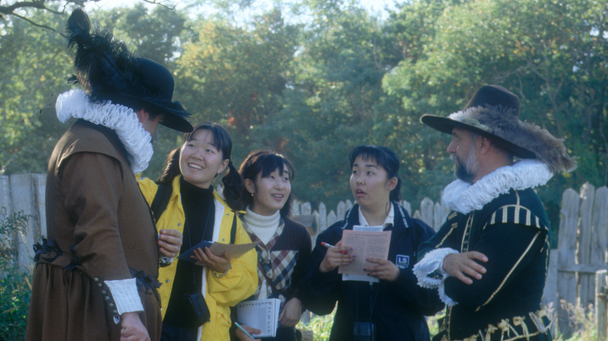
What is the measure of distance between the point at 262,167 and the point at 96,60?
166cm

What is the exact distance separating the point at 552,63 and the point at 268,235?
11496mm

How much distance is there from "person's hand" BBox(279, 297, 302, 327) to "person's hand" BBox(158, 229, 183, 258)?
3.45 feet

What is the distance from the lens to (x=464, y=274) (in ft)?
8.24

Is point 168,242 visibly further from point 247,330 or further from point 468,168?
point 468,168

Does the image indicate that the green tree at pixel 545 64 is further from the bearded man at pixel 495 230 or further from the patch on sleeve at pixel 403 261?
the bearded man at pixel 495 230

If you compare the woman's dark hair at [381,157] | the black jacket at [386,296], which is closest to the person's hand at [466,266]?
the black jacket at [386,296]

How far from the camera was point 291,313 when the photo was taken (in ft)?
11.8

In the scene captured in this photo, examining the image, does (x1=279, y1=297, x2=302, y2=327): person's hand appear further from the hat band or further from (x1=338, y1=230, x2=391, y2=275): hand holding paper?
the hat band

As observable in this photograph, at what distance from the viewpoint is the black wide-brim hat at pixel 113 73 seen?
93.0 inches

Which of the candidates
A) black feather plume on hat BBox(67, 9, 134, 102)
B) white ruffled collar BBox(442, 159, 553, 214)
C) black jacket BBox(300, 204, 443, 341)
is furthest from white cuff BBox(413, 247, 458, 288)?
black feather plume on hat BBox(67, 9, 134, 102)

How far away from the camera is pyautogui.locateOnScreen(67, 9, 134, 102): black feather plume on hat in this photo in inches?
92.7

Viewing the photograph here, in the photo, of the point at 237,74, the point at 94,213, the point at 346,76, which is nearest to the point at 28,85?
the point at 237,74

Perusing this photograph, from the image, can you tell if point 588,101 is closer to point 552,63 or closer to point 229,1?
point 552,63

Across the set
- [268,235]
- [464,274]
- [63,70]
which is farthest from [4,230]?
[63,70]
